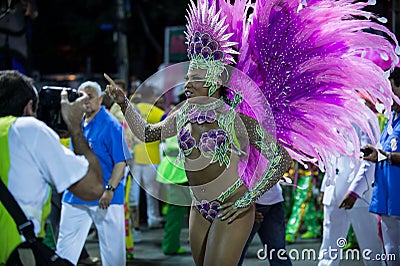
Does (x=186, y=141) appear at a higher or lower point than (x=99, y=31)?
higher

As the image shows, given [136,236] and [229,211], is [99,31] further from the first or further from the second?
[229,211]

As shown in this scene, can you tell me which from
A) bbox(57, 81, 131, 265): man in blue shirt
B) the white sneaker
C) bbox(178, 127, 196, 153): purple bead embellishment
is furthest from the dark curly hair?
the white sneaker

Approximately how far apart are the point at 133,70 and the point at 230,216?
22496mm

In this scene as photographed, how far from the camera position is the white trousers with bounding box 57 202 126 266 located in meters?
7.12

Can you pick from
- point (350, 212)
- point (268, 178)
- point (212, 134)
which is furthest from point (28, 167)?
point (350, 212)

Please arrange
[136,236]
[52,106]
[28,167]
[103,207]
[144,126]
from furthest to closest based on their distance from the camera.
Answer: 1. [136,236]
2. [103,207]
3. [52,106]
4. [144,126]
5. [28,167]

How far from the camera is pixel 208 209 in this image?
16.9ft

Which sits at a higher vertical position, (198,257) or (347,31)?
(347,31)

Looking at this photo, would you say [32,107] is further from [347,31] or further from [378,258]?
[378,258]

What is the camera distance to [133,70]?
27250 mm

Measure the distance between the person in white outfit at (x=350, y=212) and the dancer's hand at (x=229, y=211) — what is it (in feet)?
6.11

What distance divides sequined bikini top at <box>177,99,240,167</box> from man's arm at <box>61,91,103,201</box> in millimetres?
621

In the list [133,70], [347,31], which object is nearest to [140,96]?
[347,31]

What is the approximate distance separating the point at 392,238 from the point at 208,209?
1.92m
